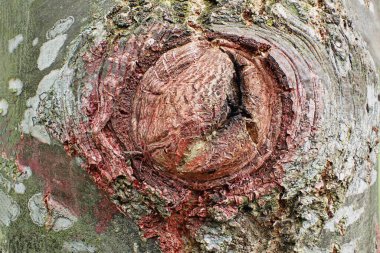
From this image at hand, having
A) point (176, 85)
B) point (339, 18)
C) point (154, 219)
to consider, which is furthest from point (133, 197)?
point (339, 18)

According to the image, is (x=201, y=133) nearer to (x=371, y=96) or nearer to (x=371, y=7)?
(x=371, y=96)

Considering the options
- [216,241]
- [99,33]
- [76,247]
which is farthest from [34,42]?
[216,241]

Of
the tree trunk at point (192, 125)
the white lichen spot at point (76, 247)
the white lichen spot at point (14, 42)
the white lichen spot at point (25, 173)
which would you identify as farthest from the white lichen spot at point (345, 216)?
the white lichen spot at point (14, 42)

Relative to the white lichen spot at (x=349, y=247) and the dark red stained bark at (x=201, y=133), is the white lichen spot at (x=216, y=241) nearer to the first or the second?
the dark red stained bark at (x=201, y=133)

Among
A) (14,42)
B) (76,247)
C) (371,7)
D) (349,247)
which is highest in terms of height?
(14,42)

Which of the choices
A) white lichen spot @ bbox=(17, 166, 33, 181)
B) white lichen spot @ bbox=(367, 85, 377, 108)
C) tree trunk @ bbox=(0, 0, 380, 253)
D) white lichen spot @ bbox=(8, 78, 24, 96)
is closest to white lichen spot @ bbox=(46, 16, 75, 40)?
tree trunk @ bbox=(0, 0, 380, 253)

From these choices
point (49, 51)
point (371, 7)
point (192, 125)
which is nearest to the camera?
point (192, 125)
